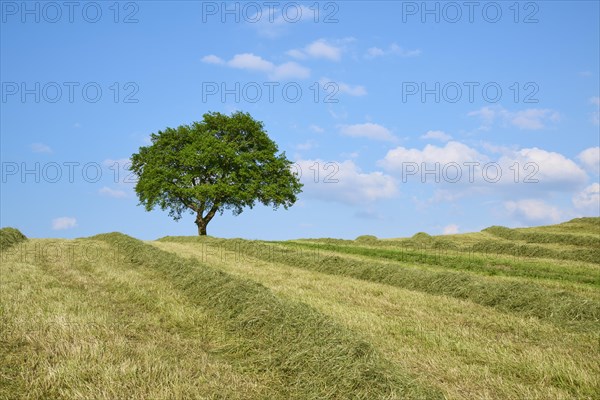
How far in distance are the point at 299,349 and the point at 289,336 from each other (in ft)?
1.70

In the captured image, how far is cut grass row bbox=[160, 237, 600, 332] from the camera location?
9.81 meters

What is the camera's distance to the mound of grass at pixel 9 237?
2309cm

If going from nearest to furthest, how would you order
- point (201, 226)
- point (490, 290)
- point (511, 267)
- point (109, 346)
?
point (109, 346), point (490, 290), point (511, 267), point (201, 226)

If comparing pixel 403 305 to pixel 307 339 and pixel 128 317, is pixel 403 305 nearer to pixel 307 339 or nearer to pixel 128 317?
pixel 307 339

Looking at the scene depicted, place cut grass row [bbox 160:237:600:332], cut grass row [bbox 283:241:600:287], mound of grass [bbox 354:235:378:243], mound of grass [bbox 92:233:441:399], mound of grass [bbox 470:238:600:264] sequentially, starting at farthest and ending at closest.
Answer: mound of grass [bbox 354:235:378:243]
mound of grass [bbox 470:238:600:264]
cut grass row [bbox 283:241:600:287]
cut grass row [bbox 160:237:600:332]
mound of grass [bbox 92:233:441:399]

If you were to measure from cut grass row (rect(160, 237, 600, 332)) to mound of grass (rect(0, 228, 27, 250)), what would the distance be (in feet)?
48.3

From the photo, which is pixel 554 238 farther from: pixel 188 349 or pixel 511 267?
pixel 188 349

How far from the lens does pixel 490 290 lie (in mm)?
11609

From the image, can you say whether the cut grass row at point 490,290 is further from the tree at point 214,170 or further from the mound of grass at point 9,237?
the tree at point 214,170

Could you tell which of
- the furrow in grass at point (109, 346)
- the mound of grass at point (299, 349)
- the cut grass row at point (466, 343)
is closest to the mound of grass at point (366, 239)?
the cut grass row at point (466, 343)

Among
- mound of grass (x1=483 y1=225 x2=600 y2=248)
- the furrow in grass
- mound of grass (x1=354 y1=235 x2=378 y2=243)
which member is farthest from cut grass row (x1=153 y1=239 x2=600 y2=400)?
mound of grass (x1=483 y1=225 x2=600 y2=248)

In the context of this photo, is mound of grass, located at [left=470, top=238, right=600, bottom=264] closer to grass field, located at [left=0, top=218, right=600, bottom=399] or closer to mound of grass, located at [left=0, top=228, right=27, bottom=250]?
grass field, located at [left=0, top=218, right=600, bottom=399]

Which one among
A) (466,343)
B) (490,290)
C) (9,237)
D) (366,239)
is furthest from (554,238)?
(9,237)

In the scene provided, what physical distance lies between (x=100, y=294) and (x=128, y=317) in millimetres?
2693
